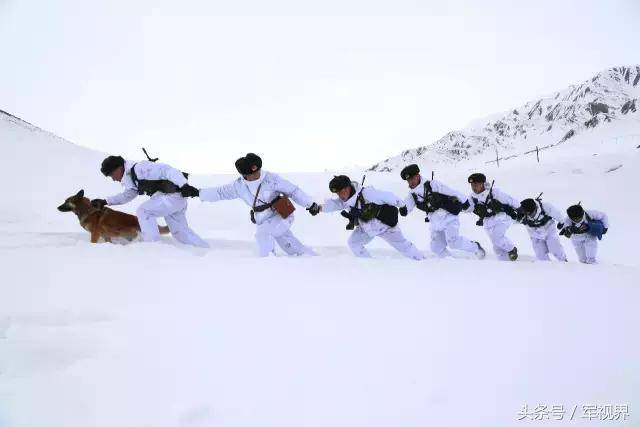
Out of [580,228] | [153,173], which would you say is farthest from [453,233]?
[153,173]

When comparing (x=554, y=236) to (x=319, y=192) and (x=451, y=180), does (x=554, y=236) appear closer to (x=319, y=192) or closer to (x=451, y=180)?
(x=319, y=192)

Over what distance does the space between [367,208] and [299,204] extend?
3.94 ft

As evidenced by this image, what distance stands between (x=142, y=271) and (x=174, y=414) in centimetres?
222

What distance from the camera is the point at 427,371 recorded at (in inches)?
77.9

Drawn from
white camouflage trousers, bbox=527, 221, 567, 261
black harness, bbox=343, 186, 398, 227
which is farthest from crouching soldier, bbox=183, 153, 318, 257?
white camouflage trousers, bbox=527, 221, 567, 261

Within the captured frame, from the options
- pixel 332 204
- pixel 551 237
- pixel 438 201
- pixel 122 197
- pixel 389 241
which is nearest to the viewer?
pixel 122 197

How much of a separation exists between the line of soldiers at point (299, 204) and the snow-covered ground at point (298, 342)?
1.80 metres

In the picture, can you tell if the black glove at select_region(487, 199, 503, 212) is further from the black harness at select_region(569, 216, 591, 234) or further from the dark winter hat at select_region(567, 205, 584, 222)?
the black harness at select_region(569, 216, 591, 234)

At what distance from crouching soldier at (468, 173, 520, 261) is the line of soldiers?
17 millimetres

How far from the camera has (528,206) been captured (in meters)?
8.44

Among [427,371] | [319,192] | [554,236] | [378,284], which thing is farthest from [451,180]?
[427,371]

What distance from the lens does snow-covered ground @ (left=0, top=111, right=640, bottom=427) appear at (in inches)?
67.7

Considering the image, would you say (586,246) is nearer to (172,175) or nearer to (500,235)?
(500,235)

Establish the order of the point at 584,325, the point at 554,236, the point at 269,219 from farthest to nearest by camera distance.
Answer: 1. the point at 554,236
2. the point at 269,219
3. the point at 584,325
